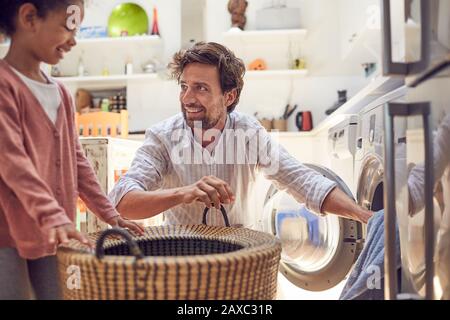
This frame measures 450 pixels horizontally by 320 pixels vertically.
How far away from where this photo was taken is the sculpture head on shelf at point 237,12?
10.5ft

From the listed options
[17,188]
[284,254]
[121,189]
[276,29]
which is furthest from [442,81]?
[276,29]

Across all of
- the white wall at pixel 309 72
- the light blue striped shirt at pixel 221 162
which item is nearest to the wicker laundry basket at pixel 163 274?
the light blue striped shirt at pixel 221 162

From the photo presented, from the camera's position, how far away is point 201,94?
1.22 metres

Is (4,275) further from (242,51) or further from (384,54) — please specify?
(242,51)

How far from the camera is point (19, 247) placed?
2.16 ft

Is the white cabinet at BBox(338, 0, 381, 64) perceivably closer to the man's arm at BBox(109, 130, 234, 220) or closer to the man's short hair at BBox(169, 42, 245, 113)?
the man's short hair at BBox(169, 42, 245, 113)

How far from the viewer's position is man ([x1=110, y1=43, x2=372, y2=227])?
1.20 m

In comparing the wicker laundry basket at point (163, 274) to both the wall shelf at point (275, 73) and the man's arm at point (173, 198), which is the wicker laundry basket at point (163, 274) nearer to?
the man's arm at point (173, 198)

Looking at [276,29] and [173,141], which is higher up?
[276,29]

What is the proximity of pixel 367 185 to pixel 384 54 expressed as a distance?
2.47 feet

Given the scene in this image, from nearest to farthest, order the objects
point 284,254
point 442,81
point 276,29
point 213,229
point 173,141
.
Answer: point 442,81 → point 213,229 → point 173,141 → point 284,254 → point 276,29

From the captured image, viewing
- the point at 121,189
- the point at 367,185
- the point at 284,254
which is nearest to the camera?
the point at 121,189

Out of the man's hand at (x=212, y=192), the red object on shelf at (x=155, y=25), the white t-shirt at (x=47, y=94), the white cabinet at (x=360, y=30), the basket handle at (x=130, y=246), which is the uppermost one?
the red object on shelf at (x=155, y=25)

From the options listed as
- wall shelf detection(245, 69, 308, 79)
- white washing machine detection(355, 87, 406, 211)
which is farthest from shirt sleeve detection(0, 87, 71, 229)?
wall shelf detection(245, 69, 308, 79)
